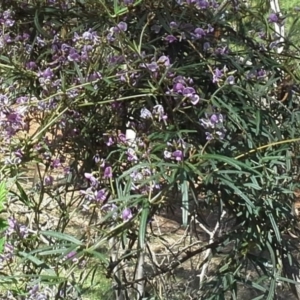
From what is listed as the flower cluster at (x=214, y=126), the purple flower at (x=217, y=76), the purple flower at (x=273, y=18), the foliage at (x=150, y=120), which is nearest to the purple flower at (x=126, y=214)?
the foliage at (x=150, y=120)

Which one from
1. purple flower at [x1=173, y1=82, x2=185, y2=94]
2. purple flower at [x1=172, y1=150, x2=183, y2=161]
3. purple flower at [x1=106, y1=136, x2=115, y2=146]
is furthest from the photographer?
purple flower at [x1=106, y1=136, x2=115, y2=146]

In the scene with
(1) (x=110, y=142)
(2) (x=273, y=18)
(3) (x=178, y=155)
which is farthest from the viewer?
(2) (x=273, y=18)

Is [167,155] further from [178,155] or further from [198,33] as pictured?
[198,33]

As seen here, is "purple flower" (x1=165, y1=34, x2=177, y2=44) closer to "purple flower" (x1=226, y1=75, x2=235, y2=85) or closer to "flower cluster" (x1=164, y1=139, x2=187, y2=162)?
"purple flower" (x1=226, y1=75, x2=235, y2=85)

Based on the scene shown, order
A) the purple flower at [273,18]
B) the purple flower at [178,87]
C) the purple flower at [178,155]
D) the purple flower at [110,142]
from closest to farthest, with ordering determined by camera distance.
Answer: the purple flower at [178,155], the purple flower at [178,87], the purple flower at [110,142], the purple flower at [273,18]

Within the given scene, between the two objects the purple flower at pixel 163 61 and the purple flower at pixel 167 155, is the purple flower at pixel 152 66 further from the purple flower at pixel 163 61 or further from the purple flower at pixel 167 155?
the purple flower at pixel 167 155

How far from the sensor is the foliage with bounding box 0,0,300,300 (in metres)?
1.39

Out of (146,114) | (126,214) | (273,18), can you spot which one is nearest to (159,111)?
(146,114)

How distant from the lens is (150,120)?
1.47 meters

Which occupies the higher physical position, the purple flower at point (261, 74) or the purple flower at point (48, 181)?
the purple flower at point (261, 74)

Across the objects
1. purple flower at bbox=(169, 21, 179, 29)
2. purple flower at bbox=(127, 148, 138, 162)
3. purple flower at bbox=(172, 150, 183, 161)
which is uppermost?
purple flower at bbox=(169, 21, 179, 29)

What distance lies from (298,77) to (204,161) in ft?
1.52

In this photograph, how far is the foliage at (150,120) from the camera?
1.39 m

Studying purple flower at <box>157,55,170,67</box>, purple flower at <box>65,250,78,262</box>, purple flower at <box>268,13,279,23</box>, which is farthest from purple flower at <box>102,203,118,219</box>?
purple flower at <box>268,13,279,23</box>
